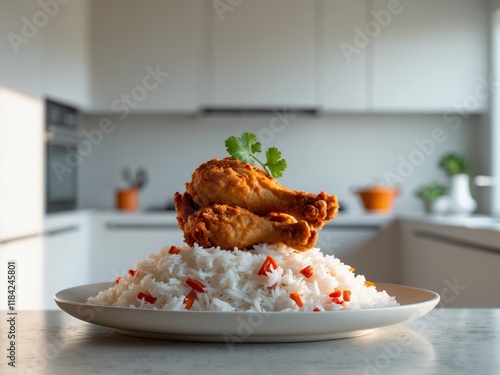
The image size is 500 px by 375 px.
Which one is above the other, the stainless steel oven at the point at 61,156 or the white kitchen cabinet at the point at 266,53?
the white kitchen cabinet at the point at 266,53

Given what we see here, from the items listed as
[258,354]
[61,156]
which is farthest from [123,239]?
[258,354]

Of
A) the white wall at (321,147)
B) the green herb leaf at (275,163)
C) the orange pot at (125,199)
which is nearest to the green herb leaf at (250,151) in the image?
the green herb leaf at (275,163)

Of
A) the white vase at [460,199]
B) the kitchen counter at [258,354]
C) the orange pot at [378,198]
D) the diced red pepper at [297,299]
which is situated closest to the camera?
the kitchen counter at [258,354]

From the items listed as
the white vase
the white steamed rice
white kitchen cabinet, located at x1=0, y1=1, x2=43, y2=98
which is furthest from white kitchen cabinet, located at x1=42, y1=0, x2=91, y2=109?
the white steamed rice

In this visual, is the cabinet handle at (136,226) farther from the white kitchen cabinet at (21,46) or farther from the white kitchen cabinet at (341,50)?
the white kitchen cabinet at (341,50)

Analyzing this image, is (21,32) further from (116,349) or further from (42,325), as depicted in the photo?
(116,349)

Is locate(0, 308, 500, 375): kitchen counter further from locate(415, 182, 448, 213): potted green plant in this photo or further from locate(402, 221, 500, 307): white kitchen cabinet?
locate(415, 182, 448, 213): potted green plant

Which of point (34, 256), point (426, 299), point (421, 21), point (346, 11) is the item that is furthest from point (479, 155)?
point (426, 299)

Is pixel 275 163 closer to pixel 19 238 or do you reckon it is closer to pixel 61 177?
pixel 19 238

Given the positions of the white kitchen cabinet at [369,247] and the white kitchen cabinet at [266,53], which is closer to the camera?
the white kitchen cabinet at [369,247]
